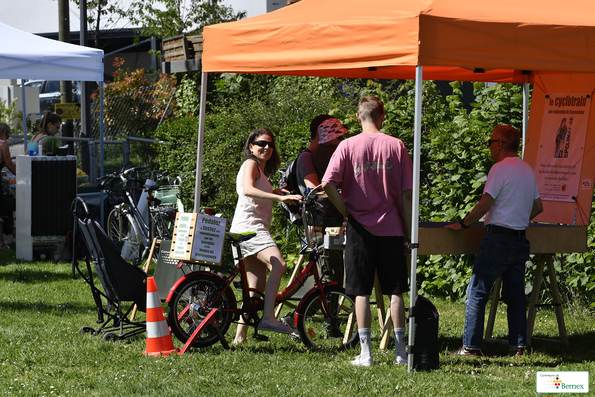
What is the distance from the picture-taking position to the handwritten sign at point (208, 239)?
5.37 m

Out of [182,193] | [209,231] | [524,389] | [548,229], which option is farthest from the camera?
[182,193]

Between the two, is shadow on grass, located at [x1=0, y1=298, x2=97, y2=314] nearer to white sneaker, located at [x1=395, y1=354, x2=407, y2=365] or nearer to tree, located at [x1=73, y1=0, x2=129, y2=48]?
white sneaker, located at [x1=395, y1=354, x2=407, y2=365]

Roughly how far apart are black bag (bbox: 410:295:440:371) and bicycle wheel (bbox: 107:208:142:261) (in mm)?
5235

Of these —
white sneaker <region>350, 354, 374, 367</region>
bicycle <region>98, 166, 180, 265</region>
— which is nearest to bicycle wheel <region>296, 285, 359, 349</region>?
white sneaker <region>350, 354, 374, 367</region>

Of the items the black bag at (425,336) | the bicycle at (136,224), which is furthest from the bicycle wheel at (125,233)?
the black bag at (425,336)

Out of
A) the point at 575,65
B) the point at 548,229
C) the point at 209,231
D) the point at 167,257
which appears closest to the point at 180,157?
the point at 167,257

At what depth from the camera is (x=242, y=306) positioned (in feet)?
18.6

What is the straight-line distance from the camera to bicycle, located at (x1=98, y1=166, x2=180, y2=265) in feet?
30.7

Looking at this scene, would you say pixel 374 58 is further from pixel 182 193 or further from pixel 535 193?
pixel 182 193

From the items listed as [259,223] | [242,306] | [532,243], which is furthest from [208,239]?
[532,243]

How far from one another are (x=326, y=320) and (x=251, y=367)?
89 centimetres

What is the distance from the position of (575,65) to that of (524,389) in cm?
214

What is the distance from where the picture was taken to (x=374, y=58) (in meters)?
4.94

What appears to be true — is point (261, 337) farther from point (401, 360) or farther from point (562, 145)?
point (562, 145)
